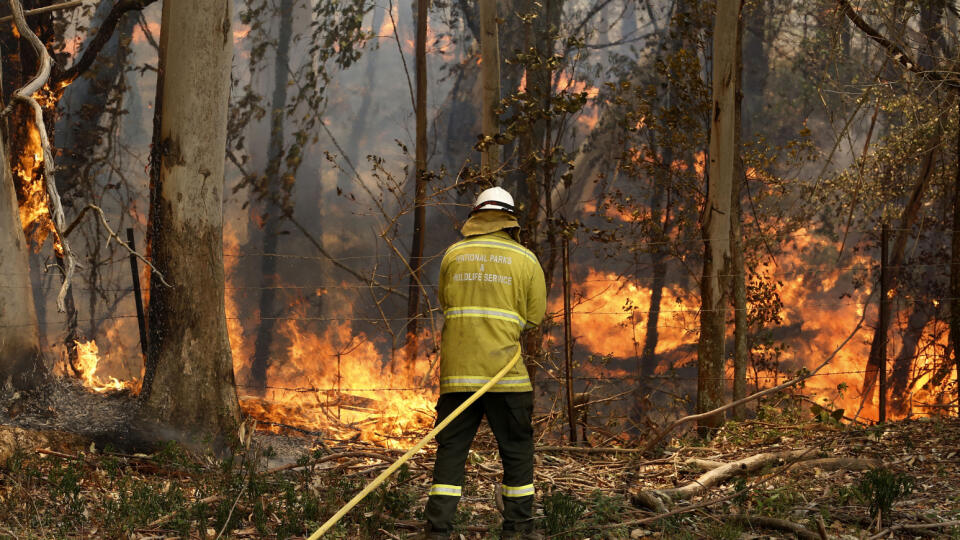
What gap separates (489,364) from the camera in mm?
4594

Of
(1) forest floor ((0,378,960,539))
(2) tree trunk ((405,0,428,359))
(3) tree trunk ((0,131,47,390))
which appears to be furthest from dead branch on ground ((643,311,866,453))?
(2) tree trunk ((405,0,428,359))

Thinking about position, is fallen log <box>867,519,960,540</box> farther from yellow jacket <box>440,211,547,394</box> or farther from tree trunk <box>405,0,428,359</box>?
tree trunk <box>405,0,428,359</box>

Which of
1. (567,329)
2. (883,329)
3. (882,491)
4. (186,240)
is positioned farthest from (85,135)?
(882,491)

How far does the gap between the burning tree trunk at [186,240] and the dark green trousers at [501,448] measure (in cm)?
246

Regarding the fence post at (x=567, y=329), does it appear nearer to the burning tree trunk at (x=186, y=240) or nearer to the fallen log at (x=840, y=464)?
the fallen log at (x=840, y=464)

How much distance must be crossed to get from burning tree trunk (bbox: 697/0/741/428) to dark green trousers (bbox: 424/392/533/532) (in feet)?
15.1

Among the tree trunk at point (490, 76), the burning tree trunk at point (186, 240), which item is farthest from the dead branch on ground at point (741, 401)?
the tree trunk at point (490, 76)

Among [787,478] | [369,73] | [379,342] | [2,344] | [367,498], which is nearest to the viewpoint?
[367,498]

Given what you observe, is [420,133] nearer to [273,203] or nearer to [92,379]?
[92,379]

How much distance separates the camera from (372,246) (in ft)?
63.1

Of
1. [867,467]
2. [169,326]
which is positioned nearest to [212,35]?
[169,326]

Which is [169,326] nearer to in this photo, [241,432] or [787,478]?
[241,432]

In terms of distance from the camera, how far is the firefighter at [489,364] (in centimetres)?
459

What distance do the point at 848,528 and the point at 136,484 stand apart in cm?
429
